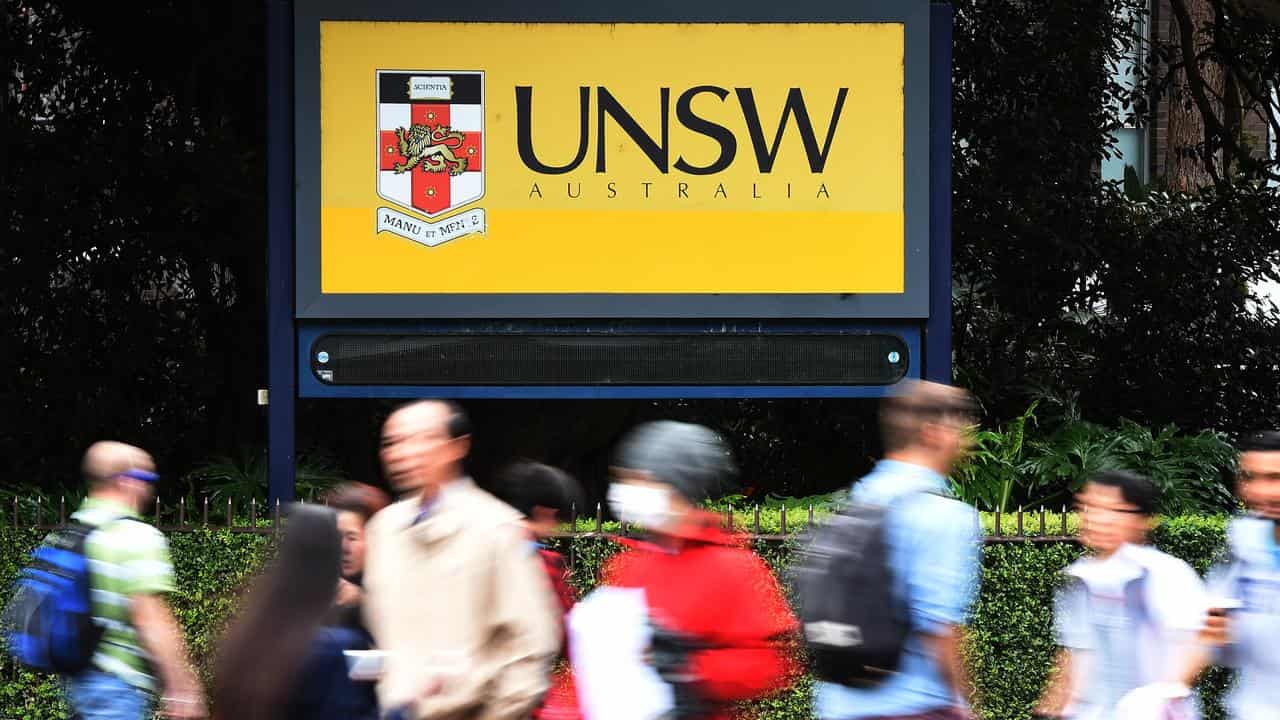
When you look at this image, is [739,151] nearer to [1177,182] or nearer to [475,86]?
[475,86]

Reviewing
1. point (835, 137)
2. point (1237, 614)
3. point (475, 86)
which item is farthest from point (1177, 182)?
point (1237, 614)

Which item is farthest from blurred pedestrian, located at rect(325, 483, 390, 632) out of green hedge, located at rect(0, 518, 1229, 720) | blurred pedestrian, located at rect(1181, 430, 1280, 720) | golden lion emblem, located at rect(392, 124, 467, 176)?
golden lion emblem, located at rect(392, 124, 467, 176)

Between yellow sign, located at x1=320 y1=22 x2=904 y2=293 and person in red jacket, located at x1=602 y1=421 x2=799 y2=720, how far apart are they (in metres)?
4.51

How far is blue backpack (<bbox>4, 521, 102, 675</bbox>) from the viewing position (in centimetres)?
454

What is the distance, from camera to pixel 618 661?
3.96 meters

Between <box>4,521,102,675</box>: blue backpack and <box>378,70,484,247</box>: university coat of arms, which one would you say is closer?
<box>4,521,102,675</box>: blue backpack

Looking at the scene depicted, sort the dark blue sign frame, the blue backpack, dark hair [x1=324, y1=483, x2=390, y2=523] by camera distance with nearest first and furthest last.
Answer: the blue backpack < dark hair [x1=324, y1=483, x2=390, y2=523] < the dark blue sign frame

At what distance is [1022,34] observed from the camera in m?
Result: 13.0

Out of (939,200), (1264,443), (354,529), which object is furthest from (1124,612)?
(939,200)

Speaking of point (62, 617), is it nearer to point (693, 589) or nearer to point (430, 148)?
point (693, 589)

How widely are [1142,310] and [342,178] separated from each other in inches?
312

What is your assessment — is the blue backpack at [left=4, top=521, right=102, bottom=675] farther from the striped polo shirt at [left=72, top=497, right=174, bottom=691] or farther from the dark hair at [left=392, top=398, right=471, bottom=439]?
the dark hair at [left=392, top=398, right=471, bottom=439]

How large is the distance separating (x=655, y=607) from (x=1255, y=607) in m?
2.10

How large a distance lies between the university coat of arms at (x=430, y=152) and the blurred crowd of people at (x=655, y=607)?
364 cm
